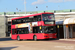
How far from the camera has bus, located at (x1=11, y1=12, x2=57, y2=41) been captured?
27.5 m

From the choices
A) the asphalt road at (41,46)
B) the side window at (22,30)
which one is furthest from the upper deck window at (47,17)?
the asphalt road at (41,46)

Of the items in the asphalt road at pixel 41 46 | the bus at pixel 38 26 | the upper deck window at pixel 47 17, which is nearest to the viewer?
the asphalt road at pixel 41 46

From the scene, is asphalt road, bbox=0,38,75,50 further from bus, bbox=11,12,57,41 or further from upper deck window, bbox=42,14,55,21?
upper deck window, bbox=42,14,55,21

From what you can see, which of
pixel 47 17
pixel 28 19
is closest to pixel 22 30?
pixel 28 19

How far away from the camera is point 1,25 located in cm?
6281

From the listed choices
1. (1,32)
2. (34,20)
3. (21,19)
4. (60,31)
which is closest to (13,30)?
(21,19)

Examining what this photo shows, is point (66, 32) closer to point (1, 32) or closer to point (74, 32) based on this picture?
point (74, 32)

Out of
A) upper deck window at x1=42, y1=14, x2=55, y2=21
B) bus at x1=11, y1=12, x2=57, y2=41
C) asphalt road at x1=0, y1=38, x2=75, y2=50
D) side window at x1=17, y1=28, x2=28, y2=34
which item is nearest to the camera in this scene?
asphalt road at x1=0, y1=38, x2=75, y2=50

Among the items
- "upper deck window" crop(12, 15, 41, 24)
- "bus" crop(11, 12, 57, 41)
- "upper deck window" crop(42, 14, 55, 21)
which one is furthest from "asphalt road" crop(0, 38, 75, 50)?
"upper deck window" crop(12, 15, 41, 24)

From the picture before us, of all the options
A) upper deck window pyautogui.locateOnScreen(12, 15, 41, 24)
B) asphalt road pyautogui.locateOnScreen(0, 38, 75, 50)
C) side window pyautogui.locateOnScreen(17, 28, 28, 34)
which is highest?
upper deck window pyautogui.locateOnScreen(12, 15, 41, 24)

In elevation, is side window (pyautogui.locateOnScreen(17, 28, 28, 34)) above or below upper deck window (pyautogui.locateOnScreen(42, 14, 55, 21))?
below

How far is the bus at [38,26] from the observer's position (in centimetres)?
2747

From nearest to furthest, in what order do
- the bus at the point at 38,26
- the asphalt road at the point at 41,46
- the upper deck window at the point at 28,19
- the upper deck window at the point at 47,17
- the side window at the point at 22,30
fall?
the asphalt road at the point at 41,46 < the upper deck window at the point at 47,17 < the bus at the point at 38,26 < the upper deck window at the point at 28,19 < the side window at the point at 22,30

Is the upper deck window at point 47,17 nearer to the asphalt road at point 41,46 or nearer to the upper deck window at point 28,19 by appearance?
the upper deck window at point 28,19
